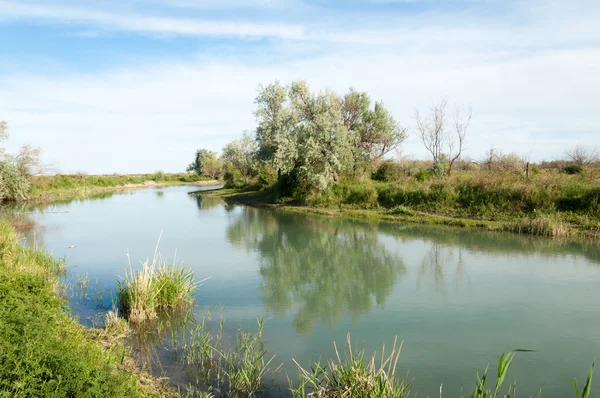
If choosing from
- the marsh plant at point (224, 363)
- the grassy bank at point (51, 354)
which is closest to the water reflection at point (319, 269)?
the marsh plant at point (224, 363)

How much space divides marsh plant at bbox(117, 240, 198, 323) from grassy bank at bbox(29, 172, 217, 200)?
41.6 metres

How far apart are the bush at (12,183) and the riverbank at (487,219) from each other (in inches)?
982

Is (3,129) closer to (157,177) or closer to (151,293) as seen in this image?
(151,293)

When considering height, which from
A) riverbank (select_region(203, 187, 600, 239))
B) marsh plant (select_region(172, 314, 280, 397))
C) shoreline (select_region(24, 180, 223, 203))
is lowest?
marsh plant (select_region(172, 314, 280, 397))

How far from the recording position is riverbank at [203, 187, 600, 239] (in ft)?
62.4

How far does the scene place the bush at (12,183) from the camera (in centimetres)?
3662

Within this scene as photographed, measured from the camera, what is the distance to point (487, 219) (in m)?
23.0

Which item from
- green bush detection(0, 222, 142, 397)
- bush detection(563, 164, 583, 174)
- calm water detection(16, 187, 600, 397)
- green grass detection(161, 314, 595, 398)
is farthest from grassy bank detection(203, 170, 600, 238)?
green bush detection(0, 222, 142, 397)

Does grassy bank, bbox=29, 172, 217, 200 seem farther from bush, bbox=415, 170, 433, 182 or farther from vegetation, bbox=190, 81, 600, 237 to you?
bush, bbox=415, 170, 433, 182

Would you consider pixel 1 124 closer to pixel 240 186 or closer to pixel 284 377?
pixel 240 186

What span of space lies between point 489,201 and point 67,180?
179ft

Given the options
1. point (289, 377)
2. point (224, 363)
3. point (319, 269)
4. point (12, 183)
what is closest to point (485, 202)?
point (319, 269)

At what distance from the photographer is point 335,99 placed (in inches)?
1532

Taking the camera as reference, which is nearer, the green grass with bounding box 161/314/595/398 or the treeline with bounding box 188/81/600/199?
the green grass with bounding box 161/314/595/398
